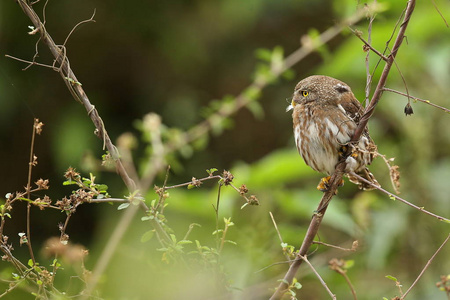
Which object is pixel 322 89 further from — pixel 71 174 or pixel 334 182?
pixel 71 174

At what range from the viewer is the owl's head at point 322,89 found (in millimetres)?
3273

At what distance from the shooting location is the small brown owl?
316 cm

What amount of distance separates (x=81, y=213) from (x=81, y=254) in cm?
471

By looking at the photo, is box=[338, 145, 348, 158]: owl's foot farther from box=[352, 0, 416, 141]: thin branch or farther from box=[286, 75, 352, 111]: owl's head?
box=[352, 0, 416, 141]: thin branch

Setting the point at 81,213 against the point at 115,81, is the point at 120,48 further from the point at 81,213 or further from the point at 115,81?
the point at 81,213

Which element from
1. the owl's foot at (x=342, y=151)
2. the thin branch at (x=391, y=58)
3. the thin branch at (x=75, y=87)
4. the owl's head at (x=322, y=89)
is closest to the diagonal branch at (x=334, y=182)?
the thin branch at (x=391, y=58)

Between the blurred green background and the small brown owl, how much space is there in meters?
0.32

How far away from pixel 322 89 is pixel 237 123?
425 cm

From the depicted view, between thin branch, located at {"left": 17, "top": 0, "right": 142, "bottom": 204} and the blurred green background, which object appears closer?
thin branch, located at {"left": 17, "top": 0, "right": 142, "bottom": 204}

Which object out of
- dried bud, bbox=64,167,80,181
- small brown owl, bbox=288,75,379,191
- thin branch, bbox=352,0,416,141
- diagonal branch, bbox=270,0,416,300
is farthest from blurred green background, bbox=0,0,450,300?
thin branch, bbox=352,0,416,141

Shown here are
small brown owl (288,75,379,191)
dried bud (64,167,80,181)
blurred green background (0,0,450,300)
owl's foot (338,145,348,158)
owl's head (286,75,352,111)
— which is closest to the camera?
dried bud (64,167,80,181)

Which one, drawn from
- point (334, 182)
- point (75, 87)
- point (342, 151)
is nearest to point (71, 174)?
point (75, 87)

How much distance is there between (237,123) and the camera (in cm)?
753

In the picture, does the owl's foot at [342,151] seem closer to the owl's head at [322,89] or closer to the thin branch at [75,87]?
the owl's head at [322,89]
